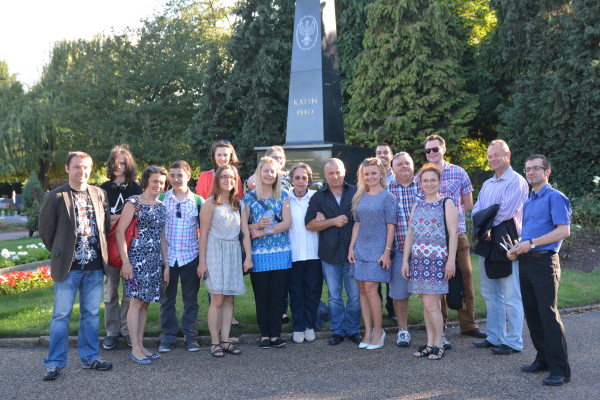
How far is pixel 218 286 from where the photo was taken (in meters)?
5.26

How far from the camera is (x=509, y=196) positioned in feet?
17.1

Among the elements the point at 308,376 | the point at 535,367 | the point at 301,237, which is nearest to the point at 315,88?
the point at 301,237

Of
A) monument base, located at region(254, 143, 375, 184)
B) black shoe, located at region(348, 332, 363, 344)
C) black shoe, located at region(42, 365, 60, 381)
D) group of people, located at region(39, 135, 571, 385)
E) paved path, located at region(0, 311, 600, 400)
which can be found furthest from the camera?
monument base, located at region(254, 143, 375, 184)

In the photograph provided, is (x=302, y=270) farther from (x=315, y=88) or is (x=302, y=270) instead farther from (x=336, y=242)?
(x=315, y=88)

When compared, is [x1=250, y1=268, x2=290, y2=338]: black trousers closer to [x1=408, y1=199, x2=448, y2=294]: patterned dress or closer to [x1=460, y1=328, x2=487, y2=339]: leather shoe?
[x1=408, y1=199, x2=448, y2=294]: patterned dress

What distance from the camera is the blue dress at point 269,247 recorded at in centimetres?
546

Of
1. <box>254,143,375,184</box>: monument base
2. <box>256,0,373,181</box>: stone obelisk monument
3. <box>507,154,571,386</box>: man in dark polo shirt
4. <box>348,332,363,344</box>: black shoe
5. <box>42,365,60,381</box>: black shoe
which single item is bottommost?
<box>348,332,363,344</box>: black shoe

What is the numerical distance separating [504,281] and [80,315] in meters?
3.80

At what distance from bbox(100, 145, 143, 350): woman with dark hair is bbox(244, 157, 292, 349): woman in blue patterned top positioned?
123cm

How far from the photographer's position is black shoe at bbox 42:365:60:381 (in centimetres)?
455

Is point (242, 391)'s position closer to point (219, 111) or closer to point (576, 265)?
point (576, 265)

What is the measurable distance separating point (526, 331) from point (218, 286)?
11.0 ft

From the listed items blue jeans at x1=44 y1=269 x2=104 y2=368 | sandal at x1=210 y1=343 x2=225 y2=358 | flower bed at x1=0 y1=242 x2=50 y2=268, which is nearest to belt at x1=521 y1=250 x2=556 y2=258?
sandal at x1=210 y1=343 x2=225 y2=358

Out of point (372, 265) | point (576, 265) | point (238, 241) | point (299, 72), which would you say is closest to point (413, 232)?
point (372, 265)
